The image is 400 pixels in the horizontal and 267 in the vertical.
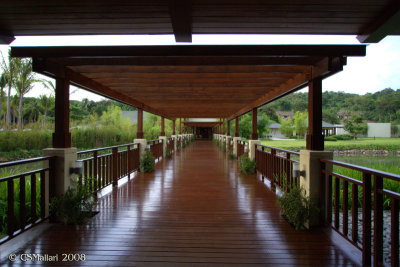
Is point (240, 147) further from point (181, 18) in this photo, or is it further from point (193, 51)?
point (181, 18)

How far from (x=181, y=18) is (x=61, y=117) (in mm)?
2338

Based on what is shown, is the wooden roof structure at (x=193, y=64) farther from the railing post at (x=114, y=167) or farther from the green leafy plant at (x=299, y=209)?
the green leafy plant at (x=299, y=209)

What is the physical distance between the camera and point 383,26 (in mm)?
2375

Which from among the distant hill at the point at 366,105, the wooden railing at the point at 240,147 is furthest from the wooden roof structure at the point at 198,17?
the distant hill at the point at 366,105

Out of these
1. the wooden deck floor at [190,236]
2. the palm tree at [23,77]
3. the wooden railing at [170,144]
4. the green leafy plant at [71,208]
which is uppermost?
the palm tree at [23,77]

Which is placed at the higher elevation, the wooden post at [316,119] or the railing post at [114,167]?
the wooden post at [316,119]

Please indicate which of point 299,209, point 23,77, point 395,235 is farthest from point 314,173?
point 23,77

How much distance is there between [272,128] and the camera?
5322cm

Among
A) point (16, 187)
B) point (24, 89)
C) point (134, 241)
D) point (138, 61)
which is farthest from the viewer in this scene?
point (24, 89)

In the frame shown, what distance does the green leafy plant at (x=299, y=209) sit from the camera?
3.08 m

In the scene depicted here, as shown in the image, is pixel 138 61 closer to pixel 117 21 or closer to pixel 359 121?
pixel 117 21

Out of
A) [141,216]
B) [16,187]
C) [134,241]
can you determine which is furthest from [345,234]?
[16,187]

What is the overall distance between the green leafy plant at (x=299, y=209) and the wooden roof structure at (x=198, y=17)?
6.36ft

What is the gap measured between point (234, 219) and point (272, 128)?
5199cm
